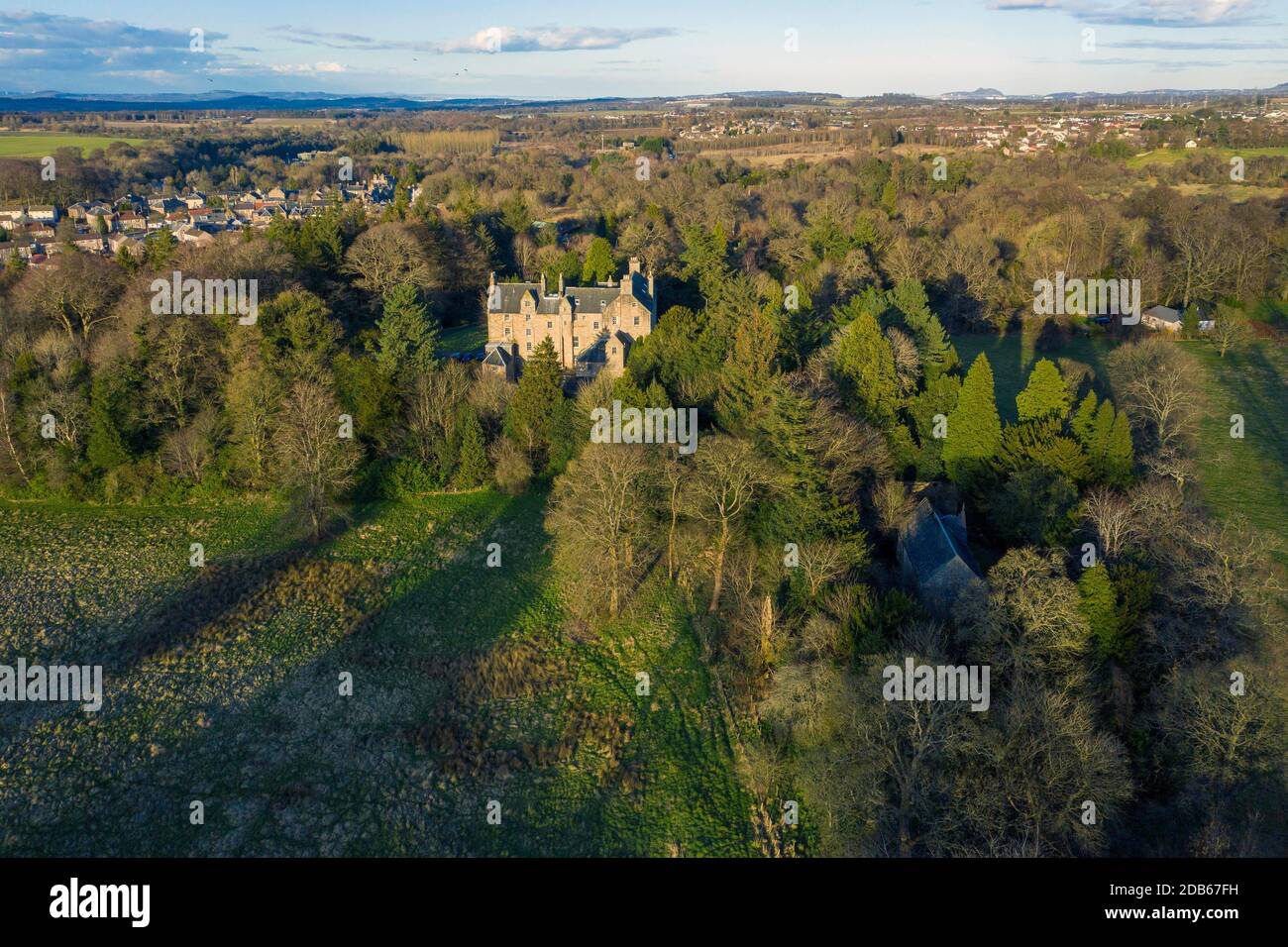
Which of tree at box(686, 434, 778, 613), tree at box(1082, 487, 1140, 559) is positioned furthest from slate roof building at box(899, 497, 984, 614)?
tree at box(686, 434, 778, 613)

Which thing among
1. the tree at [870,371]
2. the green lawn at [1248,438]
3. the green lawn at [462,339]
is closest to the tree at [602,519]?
the tree at [870,371]

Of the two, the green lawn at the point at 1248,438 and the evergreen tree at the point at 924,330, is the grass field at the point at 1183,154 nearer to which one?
the green lawn at the point at 1248,438

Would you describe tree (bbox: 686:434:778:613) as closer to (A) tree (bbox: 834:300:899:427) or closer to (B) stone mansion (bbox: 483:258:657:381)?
(A) tree (bbox: 834:300:899:427)

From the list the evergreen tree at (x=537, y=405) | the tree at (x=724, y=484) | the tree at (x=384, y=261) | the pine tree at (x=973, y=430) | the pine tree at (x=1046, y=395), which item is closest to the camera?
the tree at (x=724, y=484)

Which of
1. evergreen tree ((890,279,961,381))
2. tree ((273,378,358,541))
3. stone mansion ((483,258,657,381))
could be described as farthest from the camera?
stone mansion ((483,258,657,381))

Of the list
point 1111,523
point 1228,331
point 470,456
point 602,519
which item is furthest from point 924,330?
point 1228,331

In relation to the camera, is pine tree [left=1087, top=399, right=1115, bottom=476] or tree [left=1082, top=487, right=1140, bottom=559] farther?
pine tree [left=1087, top=399, right=1115, bottom=476]
